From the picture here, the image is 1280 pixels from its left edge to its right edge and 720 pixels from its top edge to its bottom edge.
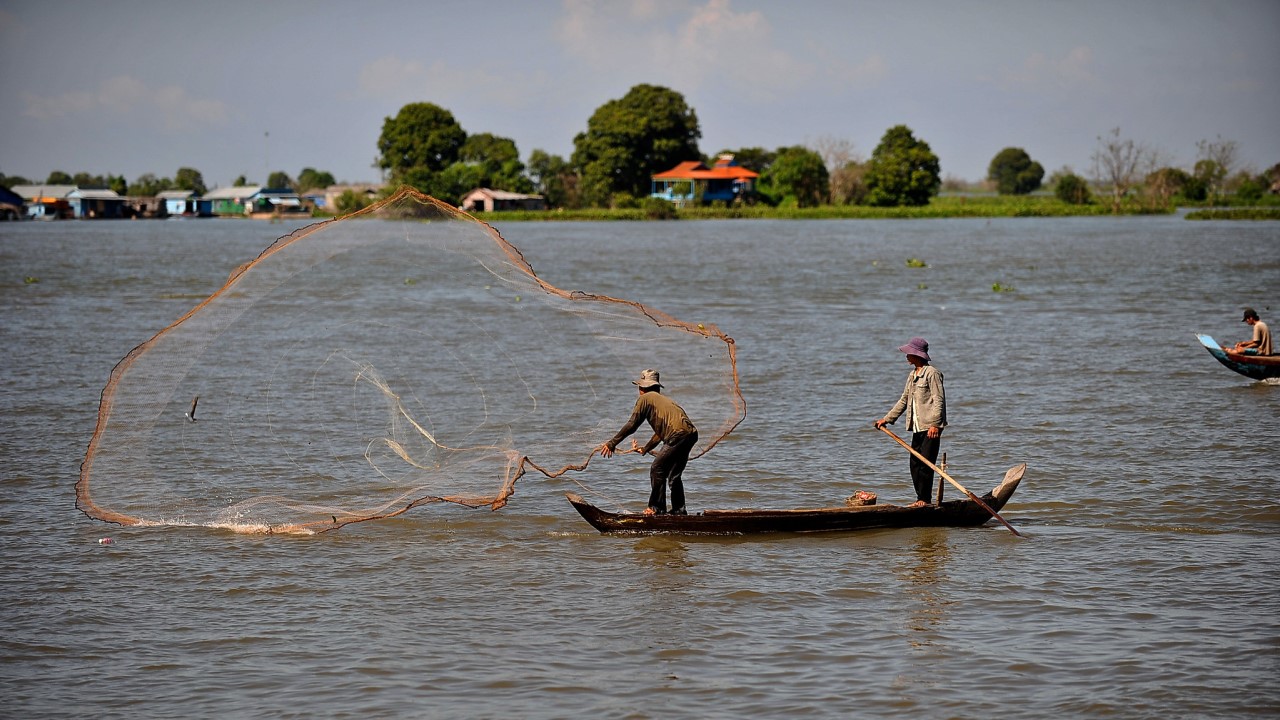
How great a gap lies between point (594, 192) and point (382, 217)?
123m

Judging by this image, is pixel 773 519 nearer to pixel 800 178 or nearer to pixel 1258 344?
pixel 1258 344

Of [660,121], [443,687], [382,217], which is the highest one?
[660,121]

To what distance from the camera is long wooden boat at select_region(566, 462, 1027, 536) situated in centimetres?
1108

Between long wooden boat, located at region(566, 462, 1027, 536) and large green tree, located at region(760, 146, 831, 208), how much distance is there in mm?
120164

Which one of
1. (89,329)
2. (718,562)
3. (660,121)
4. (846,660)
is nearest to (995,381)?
(718,562)

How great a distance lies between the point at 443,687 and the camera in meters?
8.09

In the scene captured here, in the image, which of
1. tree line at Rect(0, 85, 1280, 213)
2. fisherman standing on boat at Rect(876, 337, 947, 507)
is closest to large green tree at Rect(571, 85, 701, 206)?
tree line at Rect(0, 85, 1280, 213)

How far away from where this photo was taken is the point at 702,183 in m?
130

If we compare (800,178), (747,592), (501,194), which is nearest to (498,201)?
(501,194)

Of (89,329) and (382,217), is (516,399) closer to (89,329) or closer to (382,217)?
(382,217)

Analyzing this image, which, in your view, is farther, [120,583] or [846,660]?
[120,583]

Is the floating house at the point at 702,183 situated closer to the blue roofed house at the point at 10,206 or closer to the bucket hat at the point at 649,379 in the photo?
the blue roofed house at the point at 10,206

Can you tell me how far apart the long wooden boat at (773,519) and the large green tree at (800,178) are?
12016 cm

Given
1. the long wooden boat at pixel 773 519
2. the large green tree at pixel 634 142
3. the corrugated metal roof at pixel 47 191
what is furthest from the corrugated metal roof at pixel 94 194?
the long wooden boat at pixel 773 519
